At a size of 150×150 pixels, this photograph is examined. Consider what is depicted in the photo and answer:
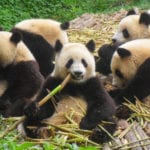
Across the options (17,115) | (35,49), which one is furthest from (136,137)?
(35,49)

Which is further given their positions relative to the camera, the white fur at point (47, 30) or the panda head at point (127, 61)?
the white fur at point (47, 30)

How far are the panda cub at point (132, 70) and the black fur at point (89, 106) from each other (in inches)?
28.5

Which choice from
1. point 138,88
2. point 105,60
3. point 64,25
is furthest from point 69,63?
point 64,25

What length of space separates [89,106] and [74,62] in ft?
1.67

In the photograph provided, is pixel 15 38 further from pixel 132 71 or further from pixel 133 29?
pixel 133 29

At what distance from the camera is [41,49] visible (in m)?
8.98

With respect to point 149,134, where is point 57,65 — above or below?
above

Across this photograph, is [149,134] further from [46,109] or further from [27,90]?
[27,90]

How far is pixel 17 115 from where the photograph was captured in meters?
6.75

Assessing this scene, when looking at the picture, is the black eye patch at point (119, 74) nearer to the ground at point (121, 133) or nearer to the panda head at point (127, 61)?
the panda head at point (127, 61)

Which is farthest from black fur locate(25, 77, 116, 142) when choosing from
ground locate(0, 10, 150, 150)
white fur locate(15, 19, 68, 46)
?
white fur locate(15, 19, 68, 46)

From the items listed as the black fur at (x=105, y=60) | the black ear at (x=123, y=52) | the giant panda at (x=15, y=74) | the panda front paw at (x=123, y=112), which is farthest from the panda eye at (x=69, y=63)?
the black fur at (x=105, y=60)

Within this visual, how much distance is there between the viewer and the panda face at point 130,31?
9.38m

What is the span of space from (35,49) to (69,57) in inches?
100.0
